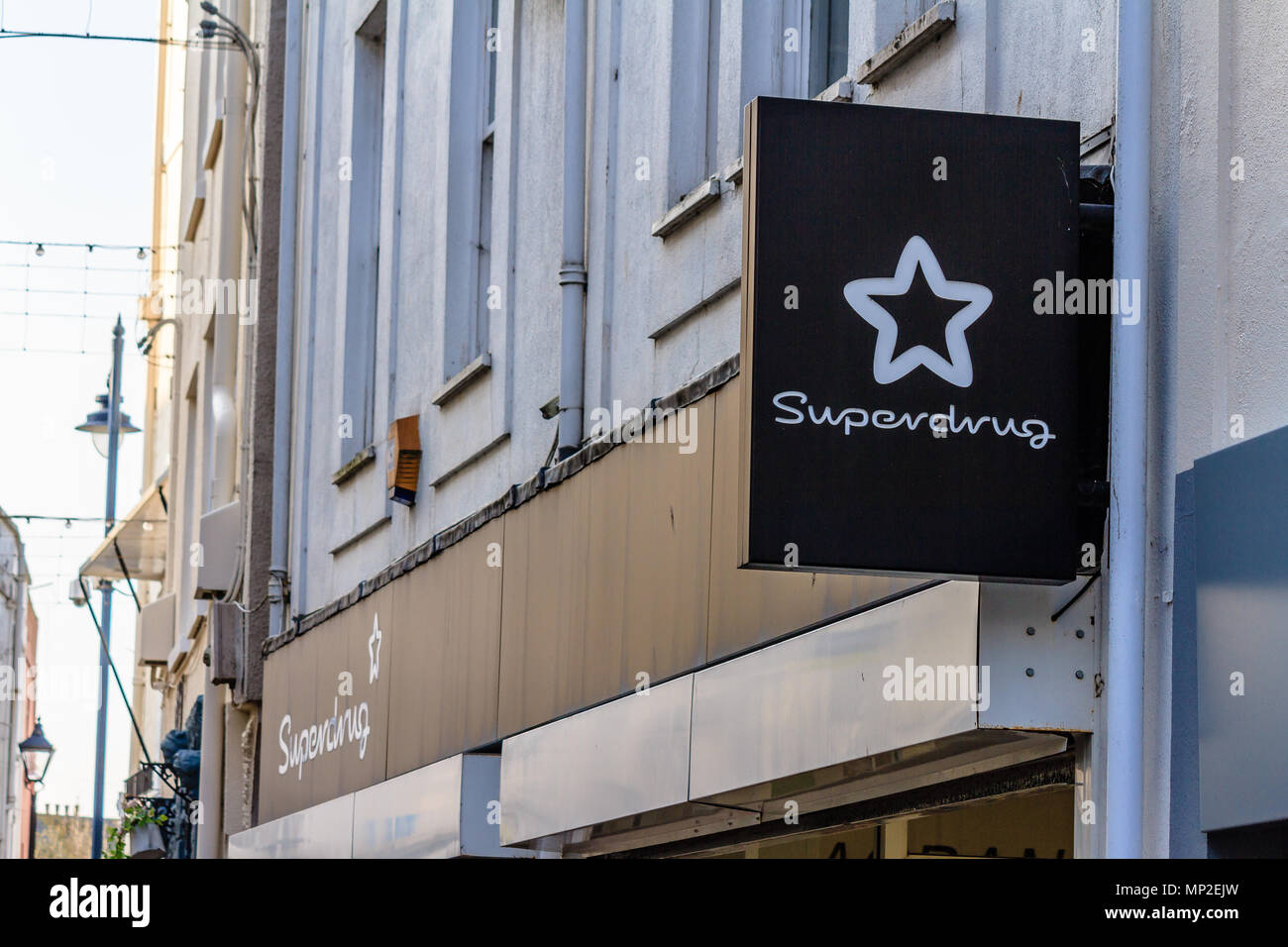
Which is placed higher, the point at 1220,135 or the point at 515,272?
the point at 515,272

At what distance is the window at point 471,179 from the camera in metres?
11.1

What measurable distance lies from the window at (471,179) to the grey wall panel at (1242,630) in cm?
658

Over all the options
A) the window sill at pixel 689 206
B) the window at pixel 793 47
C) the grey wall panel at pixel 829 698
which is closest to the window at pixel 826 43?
the window at pixel 793 47

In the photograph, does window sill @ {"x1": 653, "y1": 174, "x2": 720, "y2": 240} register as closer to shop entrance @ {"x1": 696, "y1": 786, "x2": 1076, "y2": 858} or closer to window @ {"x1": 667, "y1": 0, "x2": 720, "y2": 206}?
window @ {"x1": 667, "y1": 0, "x2": 720, "y2": 206}

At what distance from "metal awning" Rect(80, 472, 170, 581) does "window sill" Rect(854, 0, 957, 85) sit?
61.5ft

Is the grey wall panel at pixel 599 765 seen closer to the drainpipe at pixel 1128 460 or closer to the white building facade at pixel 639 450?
the white building facade at pixel 639 450

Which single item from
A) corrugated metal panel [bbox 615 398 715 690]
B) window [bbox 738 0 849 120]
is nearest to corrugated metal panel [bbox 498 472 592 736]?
corrugated metal panel [bbox 615 398 715 690]

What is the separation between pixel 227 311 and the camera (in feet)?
60.7

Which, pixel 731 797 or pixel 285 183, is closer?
pixel 731 797
